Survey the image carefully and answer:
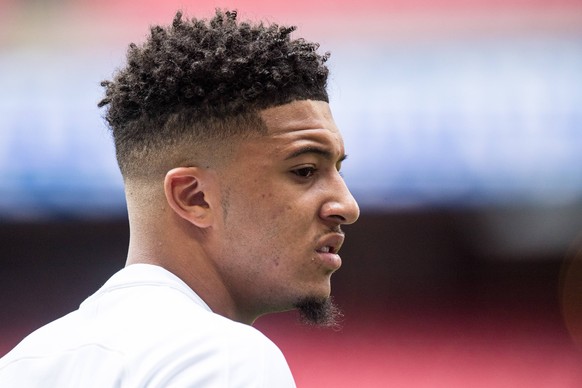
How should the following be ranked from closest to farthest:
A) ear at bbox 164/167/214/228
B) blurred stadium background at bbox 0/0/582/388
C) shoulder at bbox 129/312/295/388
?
shoulder at bbox 129/312/295/388, ear at bbox 164/167/214/228, blurred stadium background at bbox 0/0/582/388

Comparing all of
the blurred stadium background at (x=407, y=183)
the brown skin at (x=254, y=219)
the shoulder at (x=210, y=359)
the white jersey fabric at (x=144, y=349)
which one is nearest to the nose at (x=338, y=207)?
the brown skin at (x=254, y=219)

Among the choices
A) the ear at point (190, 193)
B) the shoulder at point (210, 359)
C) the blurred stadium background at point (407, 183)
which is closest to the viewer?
the shoulder at point (210, 359)

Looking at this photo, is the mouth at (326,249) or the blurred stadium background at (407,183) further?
the blurred stadium background at (407,183)

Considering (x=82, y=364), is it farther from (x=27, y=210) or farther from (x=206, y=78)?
(x=27, y=210)

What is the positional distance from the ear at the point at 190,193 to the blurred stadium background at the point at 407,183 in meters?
3.89

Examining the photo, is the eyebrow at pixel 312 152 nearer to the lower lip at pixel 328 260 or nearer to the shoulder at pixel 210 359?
the lower lip at pixel 328 260

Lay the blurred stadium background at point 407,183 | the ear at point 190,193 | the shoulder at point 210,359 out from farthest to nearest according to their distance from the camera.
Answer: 1. the blurred stadium background at point 407,183
2. the ear at point 190,193
3. the shoulder at point 210,359

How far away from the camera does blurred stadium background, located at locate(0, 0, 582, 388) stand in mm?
5941

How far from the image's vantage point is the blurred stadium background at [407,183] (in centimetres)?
594

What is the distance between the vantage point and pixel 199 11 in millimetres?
6121

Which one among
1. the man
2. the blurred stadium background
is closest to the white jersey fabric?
the man

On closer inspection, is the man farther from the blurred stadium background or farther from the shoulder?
the blurred stadium background

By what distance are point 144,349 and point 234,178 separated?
575 millimetres

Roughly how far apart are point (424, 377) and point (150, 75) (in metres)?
4.29
